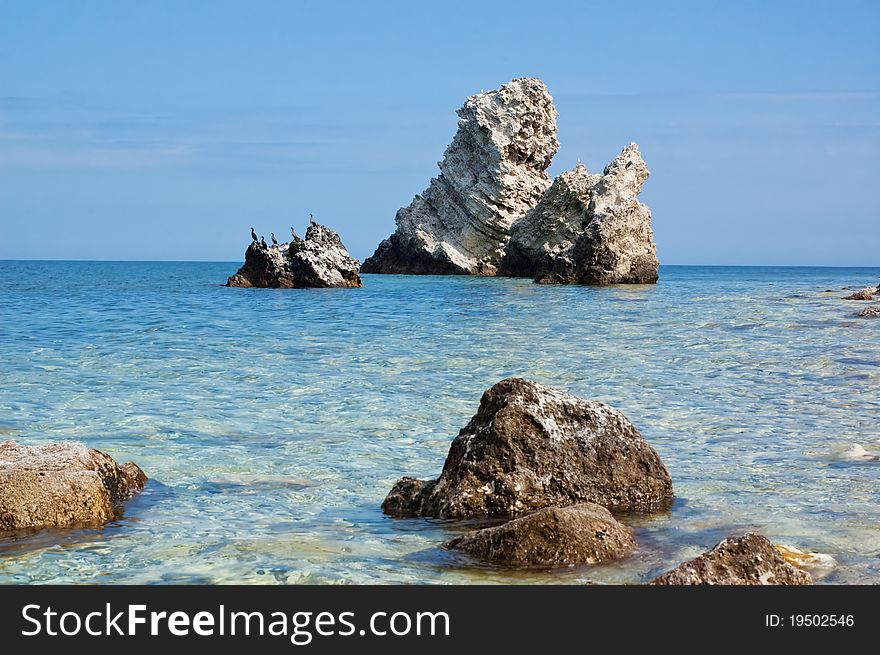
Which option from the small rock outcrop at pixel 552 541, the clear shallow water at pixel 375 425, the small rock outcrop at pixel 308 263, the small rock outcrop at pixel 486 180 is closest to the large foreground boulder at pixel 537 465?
the clear shallow water at pixel 375 425

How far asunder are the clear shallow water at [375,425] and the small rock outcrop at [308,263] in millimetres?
24205

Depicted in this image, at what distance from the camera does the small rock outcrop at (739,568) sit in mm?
4914

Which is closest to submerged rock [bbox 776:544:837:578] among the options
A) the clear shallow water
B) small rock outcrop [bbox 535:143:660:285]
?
the clear shallow water

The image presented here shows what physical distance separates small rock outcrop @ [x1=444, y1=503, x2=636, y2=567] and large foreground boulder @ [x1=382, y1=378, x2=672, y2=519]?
3.15ft

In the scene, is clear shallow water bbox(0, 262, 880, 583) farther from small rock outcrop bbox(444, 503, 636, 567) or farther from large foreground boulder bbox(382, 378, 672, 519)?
large foreground boulder bbox(382, 378, 672, 519)

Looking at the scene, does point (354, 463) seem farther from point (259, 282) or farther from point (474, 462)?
point (259, 282)

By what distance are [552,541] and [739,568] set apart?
45.2 inches

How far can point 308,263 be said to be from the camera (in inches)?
1900

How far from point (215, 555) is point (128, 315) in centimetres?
2262

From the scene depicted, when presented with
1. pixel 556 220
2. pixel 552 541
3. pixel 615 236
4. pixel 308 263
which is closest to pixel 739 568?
pixel 552 541

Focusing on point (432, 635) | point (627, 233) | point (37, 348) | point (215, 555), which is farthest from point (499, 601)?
point (627, 233)

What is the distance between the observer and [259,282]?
50062 millimetres

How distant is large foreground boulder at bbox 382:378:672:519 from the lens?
274 inches

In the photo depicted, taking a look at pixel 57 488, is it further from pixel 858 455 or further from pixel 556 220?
pixel 556 220
